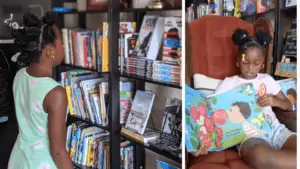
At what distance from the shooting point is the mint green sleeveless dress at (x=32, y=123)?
1.71m

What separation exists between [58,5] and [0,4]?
0.41 metres

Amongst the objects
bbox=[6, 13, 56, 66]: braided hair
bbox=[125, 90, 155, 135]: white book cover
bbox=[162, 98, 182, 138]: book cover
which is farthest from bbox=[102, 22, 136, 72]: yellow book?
bbox=[162, 98, 182, 138]: book cover

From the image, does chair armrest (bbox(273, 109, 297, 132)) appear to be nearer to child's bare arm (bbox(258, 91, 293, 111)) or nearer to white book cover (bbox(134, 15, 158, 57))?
child's bare arm (bbox(258, 91, 293, 111))

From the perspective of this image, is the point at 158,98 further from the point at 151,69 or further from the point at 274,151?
the point at 274,151

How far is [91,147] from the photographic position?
2.49 metres

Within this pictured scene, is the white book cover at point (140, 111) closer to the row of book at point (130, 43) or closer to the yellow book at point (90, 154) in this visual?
the row of book at point (130, 43)

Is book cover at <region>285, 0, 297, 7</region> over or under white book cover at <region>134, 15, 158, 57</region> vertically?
over

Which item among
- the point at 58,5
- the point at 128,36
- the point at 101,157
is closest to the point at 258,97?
the point at 128,36

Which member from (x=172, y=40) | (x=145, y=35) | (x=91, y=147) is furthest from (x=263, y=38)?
(x=91, y=147)

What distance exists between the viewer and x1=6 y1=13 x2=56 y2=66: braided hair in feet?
5.88

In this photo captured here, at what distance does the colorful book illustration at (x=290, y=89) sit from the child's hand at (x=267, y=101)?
0.05 metres

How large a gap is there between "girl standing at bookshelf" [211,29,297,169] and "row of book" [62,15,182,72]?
0.52 metres

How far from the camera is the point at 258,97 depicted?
1344mm

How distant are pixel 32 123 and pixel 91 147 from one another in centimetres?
77
